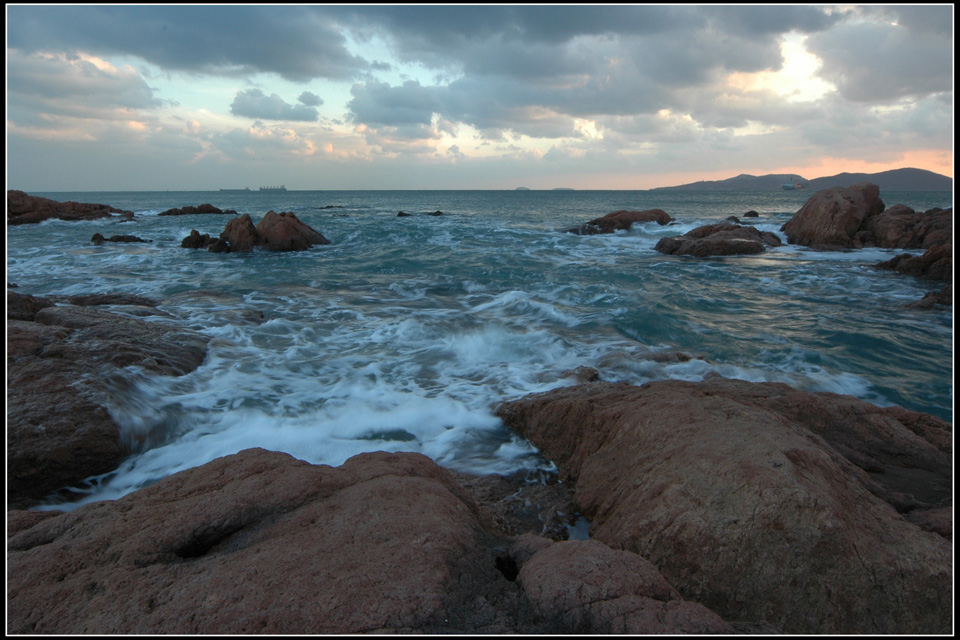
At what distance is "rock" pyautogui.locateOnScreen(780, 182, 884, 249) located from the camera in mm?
18547

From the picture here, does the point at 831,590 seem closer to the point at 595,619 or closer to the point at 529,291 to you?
the point at 595,619

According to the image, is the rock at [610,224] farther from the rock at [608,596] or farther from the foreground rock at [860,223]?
the rock at [608,596]

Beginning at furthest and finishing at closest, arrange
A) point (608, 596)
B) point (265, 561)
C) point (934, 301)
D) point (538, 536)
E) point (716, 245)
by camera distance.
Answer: point (716, 245) → point (934, 301) → point (538, 536) → point (265, 561) → point (608, 596)

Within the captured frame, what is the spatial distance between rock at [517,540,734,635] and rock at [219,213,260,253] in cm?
1833

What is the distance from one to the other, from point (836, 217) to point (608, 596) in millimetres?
22011

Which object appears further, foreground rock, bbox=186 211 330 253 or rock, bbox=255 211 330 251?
rock, bbox=255 211 330 251

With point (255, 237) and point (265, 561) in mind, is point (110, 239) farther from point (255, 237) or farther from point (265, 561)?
point (265, 561)

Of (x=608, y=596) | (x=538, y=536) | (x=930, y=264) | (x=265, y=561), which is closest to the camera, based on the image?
(x=608, y=596)

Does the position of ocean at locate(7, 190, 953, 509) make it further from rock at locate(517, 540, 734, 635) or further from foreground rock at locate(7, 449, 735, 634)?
rock at locate(517, 540, 734, 635)

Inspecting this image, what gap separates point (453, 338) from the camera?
7.88m

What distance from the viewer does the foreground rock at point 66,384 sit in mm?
3510

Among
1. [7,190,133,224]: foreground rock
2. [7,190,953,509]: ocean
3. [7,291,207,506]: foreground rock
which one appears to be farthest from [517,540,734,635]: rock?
[7,190,133,224]: foreground rock

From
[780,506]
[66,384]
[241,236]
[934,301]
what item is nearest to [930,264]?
[934,301]

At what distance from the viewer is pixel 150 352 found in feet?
18.8
